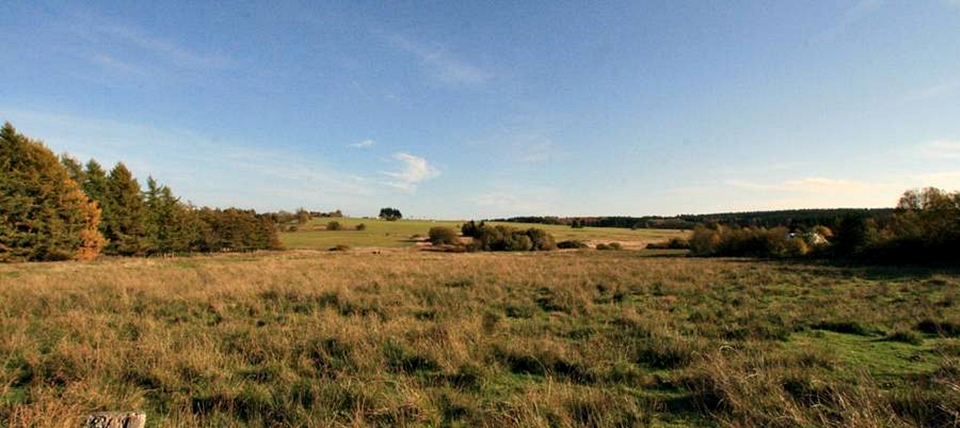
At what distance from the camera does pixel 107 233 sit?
121 ft

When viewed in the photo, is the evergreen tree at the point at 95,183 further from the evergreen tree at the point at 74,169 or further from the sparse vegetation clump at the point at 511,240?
the sparse vegetation clump at the point at 511,240

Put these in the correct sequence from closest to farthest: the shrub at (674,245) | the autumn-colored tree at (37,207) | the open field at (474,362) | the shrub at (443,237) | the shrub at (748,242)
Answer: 1. the open field at (474,362)
2. the autumn-colored tree at (37,207)
3. the shrub at (748,242)
4. the shrub at (674,245)
5. the shrub at (443,237)

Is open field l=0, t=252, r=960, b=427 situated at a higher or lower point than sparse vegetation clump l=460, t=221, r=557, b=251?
higher

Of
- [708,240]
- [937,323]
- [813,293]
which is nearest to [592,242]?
[708,240]

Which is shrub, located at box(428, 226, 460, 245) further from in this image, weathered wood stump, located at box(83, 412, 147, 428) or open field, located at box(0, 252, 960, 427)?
weathered wood stump, located at box(83, 412, 147, 428)

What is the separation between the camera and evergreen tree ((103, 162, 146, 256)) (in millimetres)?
36781

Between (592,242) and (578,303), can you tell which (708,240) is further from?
→ (578,303)

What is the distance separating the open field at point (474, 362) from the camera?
12.6 ft

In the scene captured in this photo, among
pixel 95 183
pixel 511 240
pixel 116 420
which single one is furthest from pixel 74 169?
pixel 511 240

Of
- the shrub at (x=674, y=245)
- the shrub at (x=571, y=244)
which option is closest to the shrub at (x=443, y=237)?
the shrub at (x=571, y=244)

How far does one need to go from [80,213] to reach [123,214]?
6.21m

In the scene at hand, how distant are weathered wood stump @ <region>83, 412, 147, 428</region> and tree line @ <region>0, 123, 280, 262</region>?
37942mm

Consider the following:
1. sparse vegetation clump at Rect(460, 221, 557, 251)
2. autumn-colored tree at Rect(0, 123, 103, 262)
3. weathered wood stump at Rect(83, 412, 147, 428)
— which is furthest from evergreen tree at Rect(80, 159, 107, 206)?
sparse vegetation clump at Rect(460, 221, 557, 251)

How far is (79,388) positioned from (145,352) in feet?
4.02
